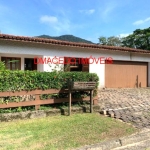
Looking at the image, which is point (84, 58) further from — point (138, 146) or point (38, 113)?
point (138, 146)

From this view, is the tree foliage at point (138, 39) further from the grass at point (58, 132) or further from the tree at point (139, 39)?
the grass at point (58, 132)

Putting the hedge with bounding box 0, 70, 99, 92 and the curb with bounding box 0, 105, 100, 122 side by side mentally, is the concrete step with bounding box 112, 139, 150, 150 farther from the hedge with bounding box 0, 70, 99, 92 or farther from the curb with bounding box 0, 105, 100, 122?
the hedge with bounding box 0, 70, 99, 92

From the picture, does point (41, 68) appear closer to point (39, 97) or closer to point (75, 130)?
point (39, 97)

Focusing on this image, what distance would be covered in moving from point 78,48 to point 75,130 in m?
8.30

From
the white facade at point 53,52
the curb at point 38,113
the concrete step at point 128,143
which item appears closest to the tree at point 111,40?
the white facade at point 53,52

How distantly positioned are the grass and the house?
593cm

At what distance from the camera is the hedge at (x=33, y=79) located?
17.9 feet

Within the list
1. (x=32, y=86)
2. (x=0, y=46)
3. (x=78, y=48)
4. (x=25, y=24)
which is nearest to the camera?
(x=32, y=86)

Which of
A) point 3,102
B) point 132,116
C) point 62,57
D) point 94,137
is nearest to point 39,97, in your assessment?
point 3,102

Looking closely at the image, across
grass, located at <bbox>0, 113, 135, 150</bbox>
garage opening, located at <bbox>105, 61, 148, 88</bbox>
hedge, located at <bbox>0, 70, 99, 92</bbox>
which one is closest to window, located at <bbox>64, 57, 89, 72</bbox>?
garage opening, located at <bbox>105, 61, 148, 88</bbox>

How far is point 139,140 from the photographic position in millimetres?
4301

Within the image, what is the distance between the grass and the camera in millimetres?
3789

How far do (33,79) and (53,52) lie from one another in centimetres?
583

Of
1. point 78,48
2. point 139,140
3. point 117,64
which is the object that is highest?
point 78,48
